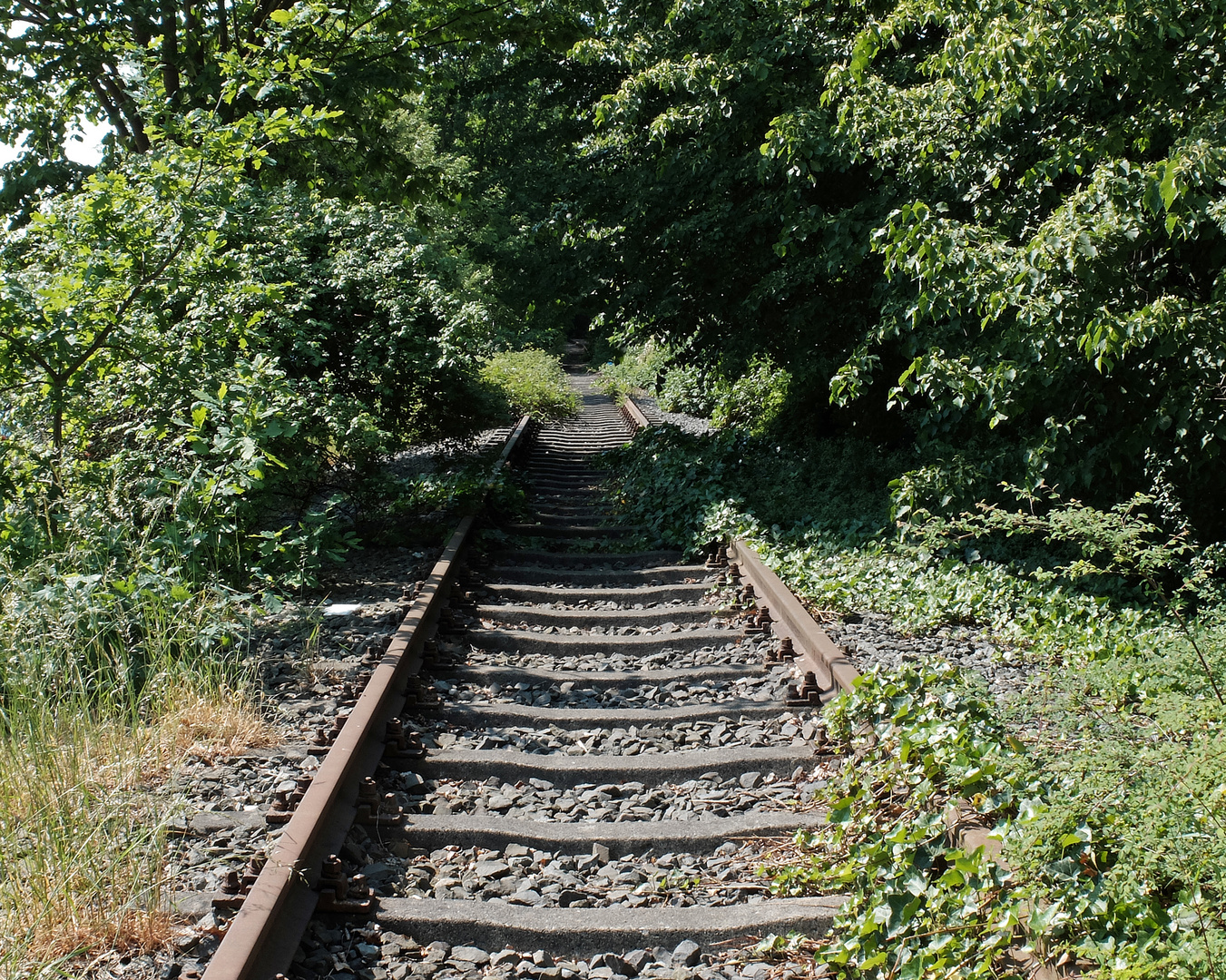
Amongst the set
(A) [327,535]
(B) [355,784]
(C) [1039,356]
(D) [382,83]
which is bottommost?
(B) [355,784]

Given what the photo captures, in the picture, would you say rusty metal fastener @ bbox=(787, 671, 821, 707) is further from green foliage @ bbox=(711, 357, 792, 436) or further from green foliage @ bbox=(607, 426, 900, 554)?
green foliage @ bbox=(711, 357, 792, 436)

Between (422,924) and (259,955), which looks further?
(422,924)

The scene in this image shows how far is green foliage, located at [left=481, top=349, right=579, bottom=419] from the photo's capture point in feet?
61.4

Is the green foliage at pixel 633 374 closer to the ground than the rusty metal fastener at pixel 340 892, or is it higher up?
higher up

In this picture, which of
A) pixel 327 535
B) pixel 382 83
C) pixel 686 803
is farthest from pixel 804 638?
pixel 382 83

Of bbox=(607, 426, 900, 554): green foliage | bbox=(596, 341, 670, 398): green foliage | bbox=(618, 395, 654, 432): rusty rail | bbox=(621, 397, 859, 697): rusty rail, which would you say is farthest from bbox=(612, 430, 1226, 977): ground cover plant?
bbox=(596, 341, 670, 398): green foliage

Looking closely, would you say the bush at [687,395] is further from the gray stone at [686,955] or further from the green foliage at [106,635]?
the gray stone at [686,955]

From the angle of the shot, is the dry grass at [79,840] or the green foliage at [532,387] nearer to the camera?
the dry grass at [79,840]

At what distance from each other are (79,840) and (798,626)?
3606mm

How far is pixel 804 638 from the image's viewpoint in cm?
512

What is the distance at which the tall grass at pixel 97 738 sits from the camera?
8.90 ft

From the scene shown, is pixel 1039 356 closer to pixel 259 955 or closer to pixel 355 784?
pixel 355 784

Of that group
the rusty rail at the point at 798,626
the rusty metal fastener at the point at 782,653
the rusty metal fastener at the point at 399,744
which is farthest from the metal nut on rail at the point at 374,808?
the rusty metal fastener at the point at 782,653

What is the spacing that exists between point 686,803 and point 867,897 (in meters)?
1.03
